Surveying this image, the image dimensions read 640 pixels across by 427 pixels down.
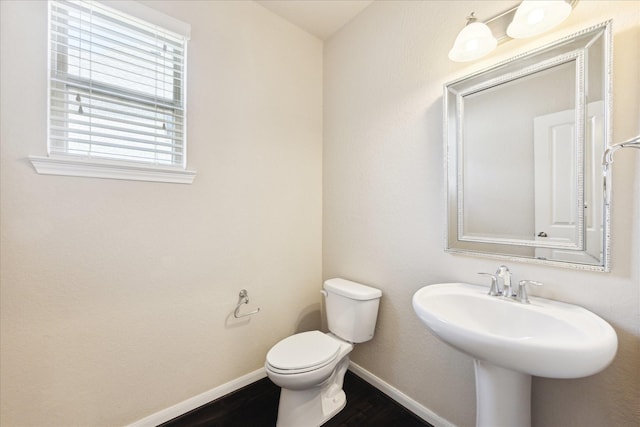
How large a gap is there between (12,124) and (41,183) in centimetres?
25

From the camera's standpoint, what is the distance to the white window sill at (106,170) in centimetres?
115

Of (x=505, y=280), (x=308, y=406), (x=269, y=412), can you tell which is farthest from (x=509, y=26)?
(x=269, y=412)

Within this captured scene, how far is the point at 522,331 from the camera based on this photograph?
1.02 metres

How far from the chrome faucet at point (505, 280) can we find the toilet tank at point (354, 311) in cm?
70

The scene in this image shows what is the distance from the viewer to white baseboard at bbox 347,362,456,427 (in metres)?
1.42

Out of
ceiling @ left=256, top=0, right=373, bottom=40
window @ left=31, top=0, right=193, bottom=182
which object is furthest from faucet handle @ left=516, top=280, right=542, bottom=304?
ceiling @ left=256, top=0, right=373, bottom=40

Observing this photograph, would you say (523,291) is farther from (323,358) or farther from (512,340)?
(323,358)

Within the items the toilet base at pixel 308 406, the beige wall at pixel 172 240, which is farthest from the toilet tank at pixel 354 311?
the beige wall at pixel 172 240

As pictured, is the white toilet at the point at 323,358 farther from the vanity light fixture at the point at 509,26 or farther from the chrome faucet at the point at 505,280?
the vanity light fixture at the point at 509,26

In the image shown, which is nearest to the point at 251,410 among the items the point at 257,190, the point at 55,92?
the point at 257,190

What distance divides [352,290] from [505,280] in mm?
824

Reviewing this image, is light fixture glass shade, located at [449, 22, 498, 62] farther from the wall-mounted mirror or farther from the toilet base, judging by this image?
the toilet base

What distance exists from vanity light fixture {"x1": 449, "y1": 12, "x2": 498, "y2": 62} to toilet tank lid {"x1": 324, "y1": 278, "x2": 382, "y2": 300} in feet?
4.38

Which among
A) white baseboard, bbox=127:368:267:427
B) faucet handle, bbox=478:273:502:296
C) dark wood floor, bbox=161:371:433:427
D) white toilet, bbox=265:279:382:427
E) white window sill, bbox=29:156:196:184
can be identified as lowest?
dark wood floor, bbox=161:371:433:427
